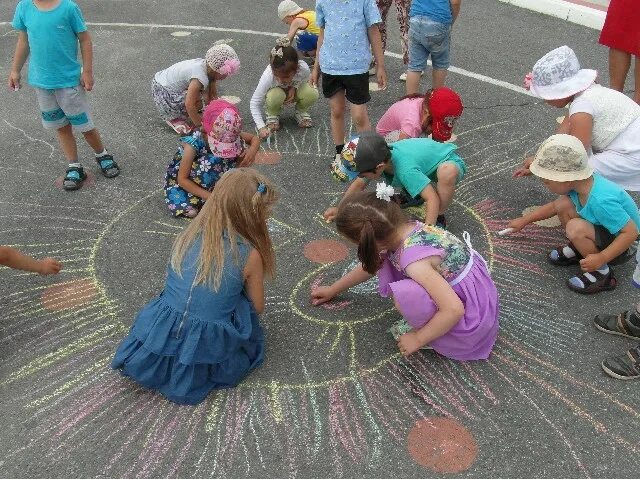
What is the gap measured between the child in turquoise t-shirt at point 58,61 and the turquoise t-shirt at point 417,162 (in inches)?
74.0

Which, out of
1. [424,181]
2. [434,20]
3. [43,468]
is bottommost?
[43,468]

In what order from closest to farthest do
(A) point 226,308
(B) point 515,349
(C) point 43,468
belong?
(C) point 43,468
(A) point 226,308
(B) point 515,349

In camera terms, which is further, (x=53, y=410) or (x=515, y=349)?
(x=515, y=349)

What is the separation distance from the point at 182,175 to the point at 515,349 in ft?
6.38

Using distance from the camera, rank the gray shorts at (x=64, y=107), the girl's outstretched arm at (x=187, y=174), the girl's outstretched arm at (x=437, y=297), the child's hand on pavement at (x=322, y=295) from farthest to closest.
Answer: the gray shorts at (x=64, y=107) < the girl's outstretched arm at (x=187, y=174) < the child's hand on pavement at (x=322, y=295) < the girl's outstretched arm at (x=437, y=297)

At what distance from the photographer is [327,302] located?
2861mm

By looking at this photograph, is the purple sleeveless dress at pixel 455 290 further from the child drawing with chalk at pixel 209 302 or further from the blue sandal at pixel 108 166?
the blue sandal at pixel 108 166

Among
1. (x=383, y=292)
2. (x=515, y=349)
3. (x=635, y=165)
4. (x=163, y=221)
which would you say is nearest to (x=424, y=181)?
(x=383, y=292)

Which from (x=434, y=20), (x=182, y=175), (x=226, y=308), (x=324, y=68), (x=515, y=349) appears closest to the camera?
(x=226, y=308)

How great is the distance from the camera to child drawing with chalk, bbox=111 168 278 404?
2.24 metres

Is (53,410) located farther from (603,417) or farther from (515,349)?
(603,417)

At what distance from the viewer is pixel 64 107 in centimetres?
360

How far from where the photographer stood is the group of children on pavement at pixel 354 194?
230cm

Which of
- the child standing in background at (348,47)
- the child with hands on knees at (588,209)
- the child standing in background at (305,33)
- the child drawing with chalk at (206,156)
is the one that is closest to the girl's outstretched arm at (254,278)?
the child drawing with chalk at (206,156)
